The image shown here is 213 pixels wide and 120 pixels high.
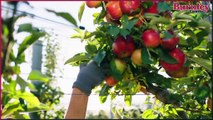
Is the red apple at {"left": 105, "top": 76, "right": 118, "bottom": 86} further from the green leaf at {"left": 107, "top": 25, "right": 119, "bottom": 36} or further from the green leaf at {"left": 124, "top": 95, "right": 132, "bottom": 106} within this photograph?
the green leaf at {"left": 124, "top": 95, "right": 132, "bottom": 106}

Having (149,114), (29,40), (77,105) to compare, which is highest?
(29,40)

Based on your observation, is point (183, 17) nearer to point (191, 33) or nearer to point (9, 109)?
point (191, 33)

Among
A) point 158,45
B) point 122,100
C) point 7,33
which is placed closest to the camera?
point 7,33

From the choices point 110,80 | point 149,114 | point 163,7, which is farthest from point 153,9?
point 149,114

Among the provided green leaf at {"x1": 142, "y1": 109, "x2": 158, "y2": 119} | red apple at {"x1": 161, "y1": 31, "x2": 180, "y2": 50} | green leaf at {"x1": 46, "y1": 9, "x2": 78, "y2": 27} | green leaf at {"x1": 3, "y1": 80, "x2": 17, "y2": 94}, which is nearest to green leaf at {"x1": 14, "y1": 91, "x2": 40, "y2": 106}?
green leaf at {"x1": 3, "y1": 80, "x2": 17, "y2": 94}

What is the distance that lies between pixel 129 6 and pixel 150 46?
82mm

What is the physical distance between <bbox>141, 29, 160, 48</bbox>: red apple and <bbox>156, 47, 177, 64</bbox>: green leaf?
0.02 meters

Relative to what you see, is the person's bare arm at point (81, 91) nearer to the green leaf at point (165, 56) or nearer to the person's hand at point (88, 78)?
the person's hand at point (88, 78)

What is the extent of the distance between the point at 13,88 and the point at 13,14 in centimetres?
9

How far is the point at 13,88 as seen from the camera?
17.9 inches

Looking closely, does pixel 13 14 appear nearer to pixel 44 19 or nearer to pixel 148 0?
pixel 44 19

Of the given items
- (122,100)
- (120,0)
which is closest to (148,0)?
(120,0)

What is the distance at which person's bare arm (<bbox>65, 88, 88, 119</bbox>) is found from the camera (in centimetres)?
54

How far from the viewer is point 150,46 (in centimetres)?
56
